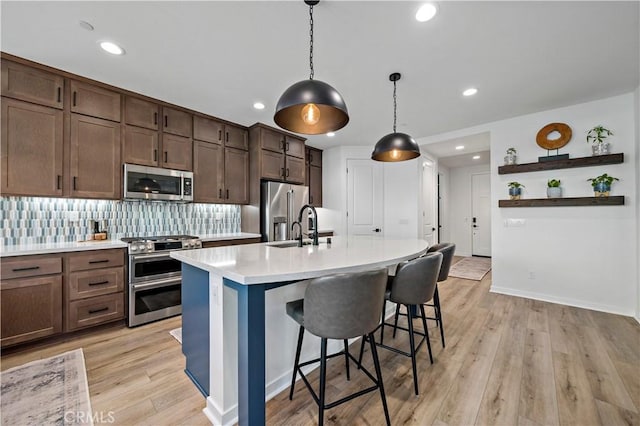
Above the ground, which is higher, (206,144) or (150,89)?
(150,89)

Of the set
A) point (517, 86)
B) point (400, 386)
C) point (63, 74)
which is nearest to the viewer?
point (400, 386)

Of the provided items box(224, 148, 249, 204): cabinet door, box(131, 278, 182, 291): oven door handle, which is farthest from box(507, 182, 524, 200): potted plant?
box(131, 278, 182, 291): oven door handle

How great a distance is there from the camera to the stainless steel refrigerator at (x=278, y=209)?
3.96 meters

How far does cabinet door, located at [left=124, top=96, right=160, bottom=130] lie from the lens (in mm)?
2943

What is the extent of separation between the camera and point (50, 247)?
7.73ft

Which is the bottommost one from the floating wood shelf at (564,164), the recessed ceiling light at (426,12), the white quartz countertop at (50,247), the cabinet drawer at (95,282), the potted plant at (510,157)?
the cabinet drawer at (95,282)

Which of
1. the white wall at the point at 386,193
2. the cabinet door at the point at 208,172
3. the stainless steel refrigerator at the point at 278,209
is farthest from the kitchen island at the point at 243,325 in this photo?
the white wall at the point at 386,193

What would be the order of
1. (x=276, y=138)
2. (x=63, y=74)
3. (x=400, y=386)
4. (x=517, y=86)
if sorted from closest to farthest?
(x=400, y=386), (x=63, y=74), (x=517, y=86), (x=276, y=138)

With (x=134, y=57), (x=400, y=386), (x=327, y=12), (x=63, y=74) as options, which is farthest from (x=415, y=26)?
(x=63, y=74)

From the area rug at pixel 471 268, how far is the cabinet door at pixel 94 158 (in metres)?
5.60

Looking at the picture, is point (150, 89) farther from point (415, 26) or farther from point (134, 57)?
point (415, 26)

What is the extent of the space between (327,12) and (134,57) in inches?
70.9

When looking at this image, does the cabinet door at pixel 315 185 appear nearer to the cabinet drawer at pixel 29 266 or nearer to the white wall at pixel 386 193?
the white wall at pixel 386 193

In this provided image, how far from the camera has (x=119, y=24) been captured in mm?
1902
